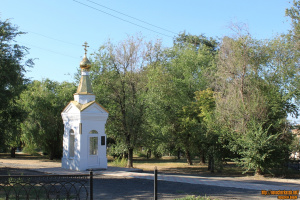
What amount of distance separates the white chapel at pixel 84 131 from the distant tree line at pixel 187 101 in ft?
9.35

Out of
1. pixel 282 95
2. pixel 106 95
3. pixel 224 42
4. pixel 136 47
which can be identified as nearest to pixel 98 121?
pixel 106 95

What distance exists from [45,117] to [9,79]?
1470cm

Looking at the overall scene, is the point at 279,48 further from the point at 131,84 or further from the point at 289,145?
the point at 131,84

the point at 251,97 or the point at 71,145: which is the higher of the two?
the point at 251,97

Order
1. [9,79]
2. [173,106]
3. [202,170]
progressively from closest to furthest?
[9,79] → [202,170] → [173,106]

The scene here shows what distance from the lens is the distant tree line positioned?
57.4 ft

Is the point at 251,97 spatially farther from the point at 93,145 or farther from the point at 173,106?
the point at 93,145

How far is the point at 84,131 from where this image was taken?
1898 cm

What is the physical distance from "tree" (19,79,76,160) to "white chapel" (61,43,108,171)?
9.97 metres

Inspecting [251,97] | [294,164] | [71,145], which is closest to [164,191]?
[251,97]

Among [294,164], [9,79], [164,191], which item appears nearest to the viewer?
[164,191]

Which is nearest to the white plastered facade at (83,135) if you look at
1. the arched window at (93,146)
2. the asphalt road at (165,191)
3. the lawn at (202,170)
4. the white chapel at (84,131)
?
the white chapel at (84,131)

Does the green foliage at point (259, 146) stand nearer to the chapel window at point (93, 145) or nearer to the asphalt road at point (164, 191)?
the asphalt road at point (164, 191)

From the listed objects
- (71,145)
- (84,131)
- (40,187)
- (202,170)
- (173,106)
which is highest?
(173,106)
